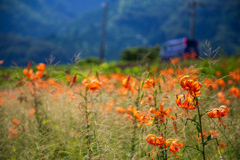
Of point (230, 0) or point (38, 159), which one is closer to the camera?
point (38, 159)

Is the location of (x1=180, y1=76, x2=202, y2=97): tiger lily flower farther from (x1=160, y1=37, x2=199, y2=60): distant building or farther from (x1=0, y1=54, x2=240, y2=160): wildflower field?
(x1=160, y1=37, x2=199, y2=60): distant building

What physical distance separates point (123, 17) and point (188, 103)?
12591 cm

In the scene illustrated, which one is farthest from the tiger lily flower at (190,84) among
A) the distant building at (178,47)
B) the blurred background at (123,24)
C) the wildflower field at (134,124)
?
the blurred background at (123,24)

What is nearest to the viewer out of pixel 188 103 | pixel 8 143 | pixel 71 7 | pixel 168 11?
pixel 188 103

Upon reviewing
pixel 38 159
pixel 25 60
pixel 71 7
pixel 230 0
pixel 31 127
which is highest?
pixel 71 7

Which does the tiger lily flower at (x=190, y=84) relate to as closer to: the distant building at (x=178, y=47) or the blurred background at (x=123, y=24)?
the distant building at (x=178, y=47)

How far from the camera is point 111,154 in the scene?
1.35 meters

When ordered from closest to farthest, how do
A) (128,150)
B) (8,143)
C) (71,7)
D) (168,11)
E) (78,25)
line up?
(128,150) < (8,143) < (78,25) < (168,11) < (71,7)

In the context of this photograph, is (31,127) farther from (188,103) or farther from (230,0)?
(230,0)

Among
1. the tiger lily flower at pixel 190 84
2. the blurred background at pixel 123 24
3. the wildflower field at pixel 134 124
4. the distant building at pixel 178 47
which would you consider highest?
the blurred background at pixel 123 24

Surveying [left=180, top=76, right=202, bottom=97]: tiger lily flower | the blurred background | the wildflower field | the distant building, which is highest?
the blurred background

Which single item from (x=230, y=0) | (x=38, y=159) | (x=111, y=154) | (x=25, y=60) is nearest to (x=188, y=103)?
(x=111, y=154)

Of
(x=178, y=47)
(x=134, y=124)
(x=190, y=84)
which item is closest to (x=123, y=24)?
(x=178, y=47)

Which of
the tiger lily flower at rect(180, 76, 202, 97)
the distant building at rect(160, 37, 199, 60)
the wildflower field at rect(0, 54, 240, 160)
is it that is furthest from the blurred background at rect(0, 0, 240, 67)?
the tiger lily flower at rect(180, 76, 202, 97)
